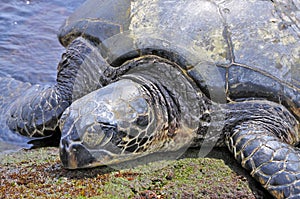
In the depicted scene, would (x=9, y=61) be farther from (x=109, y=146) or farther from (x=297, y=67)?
(x=297, y=67)

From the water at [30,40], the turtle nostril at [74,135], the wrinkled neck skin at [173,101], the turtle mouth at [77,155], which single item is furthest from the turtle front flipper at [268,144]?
the water at [30,40]

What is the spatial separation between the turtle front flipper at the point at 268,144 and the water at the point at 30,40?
7.76ft

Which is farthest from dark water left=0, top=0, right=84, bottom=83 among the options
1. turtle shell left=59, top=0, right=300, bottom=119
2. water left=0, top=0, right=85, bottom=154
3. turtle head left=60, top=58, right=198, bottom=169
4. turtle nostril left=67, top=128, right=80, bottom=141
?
turtle nostril left=67, top=128, right=80, bottom=141

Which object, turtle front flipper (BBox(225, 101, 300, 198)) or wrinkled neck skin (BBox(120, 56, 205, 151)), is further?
wrinkled neck skin (BBox(120, 56, 205, 151))

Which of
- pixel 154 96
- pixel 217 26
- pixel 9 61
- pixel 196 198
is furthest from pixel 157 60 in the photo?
pixel 9 61

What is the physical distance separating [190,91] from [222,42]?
517mm

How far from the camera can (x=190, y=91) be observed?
149 inches

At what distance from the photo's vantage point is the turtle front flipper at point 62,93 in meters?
4.28

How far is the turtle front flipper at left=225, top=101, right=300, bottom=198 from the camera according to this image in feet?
10.3

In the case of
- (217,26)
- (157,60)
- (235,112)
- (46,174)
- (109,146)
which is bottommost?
(46,174)

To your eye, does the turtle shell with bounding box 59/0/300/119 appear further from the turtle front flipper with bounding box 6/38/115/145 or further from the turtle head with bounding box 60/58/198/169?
the turtle head with bounding box 60/58/198/169

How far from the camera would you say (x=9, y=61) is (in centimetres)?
585

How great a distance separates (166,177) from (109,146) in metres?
0.50

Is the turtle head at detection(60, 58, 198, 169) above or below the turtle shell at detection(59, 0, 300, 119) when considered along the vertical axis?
below
